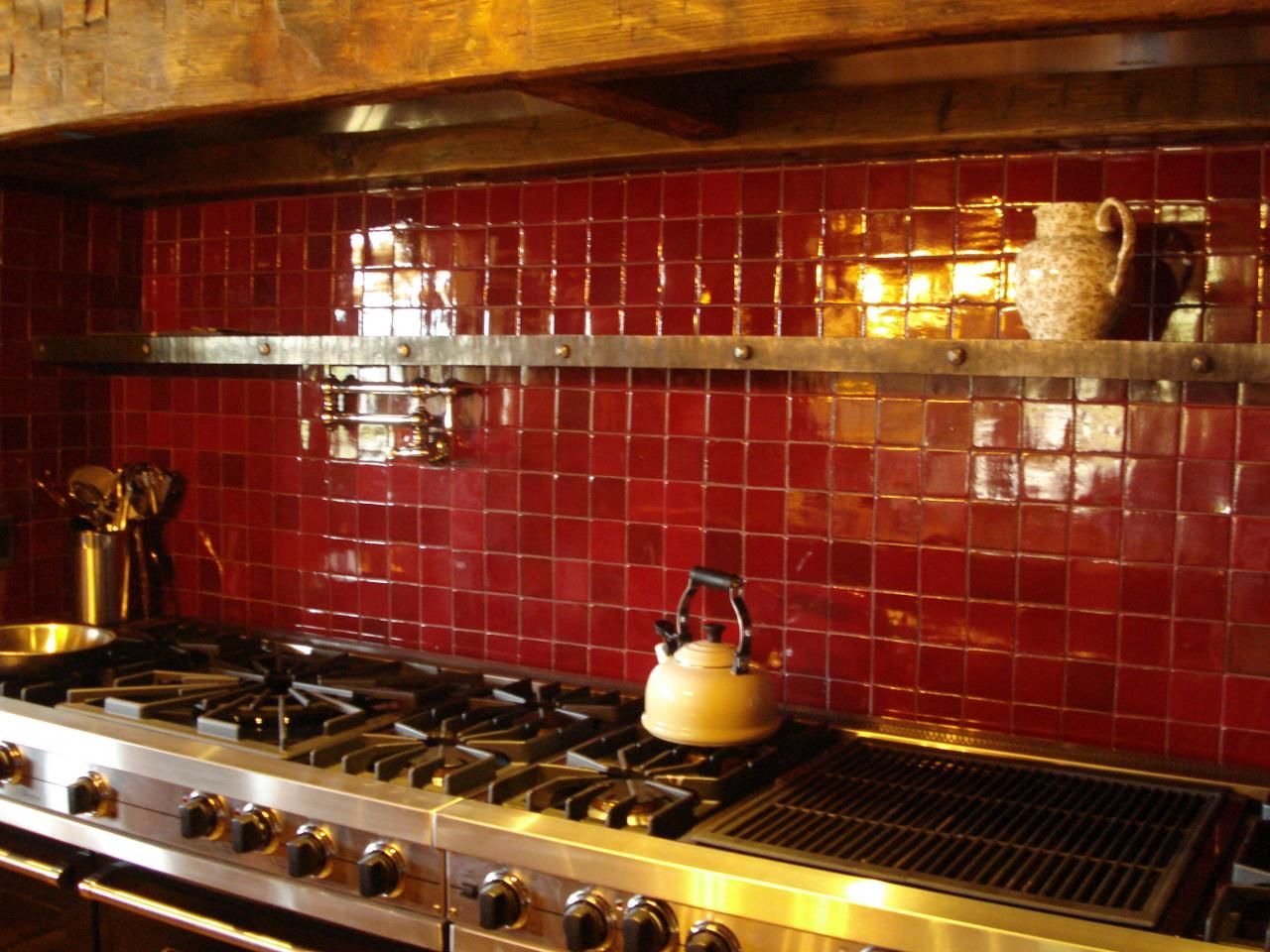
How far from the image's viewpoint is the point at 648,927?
1.44m

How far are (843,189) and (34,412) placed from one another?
1.75 metres

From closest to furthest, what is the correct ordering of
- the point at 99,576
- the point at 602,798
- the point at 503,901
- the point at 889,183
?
the point at 503,901, the point at 602,798, the point at 889,183, the point at 99,576

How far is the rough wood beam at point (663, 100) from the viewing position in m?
1.66

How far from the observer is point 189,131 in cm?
247

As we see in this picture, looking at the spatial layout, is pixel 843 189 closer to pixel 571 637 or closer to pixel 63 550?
pixel 571 637

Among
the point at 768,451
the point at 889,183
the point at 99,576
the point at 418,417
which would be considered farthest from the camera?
the point at 99,576

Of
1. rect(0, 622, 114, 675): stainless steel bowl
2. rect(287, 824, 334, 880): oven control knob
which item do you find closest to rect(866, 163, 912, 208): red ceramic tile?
rect(287, 824, 334, 880): oven control knob

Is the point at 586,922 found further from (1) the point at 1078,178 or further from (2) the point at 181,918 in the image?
(1) the point at 1078,178

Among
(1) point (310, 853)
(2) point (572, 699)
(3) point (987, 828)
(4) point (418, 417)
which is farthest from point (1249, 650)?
(4) point (418, 417)

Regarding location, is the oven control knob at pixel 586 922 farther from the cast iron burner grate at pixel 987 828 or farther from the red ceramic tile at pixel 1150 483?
the red ceramic tile at pixel 1150 483

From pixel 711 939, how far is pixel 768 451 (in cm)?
88

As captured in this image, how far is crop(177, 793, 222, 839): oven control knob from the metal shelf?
2.50 feet

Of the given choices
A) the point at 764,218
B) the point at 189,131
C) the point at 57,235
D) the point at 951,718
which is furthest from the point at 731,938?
the point at 57,235

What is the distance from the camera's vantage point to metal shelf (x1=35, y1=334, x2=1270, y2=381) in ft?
5.02
